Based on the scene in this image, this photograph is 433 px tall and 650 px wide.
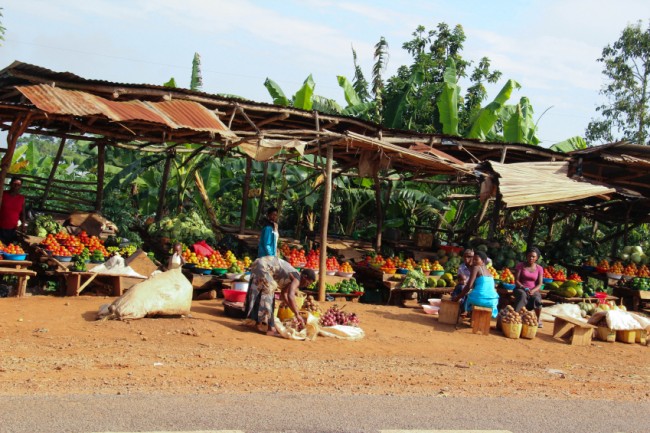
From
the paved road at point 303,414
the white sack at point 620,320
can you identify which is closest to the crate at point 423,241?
the white sack at point 620,320

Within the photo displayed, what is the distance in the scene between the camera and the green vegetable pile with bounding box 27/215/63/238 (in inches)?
491

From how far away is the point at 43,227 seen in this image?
41.2 ft

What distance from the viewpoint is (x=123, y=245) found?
12859 millimetres

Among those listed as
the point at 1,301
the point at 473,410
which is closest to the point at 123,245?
the point at 1,301

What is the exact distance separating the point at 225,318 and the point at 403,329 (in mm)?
2552

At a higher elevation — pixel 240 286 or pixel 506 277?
pixel 506 277

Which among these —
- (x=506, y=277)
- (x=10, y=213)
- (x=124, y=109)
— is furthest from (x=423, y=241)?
(x=10, y=213)

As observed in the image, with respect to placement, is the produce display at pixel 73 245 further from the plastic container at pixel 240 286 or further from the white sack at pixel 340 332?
the white sack at pixel 340 332

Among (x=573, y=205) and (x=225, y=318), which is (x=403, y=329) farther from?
(x=573, y=205)

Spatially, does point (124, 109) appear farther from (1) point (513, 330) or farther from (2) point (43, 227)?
(1) point (513, 330)

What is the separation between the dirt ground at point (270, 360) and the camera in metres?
6.75

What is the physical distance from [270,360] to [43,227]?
626 centimetres

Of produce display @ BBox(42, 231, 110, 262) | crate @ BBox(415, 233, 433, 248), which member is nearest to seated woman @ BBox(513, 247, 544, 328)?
crate @ BBox(415, 233, 433, 248)

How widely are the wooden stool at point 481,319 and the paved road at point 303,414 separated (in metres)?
3.80
